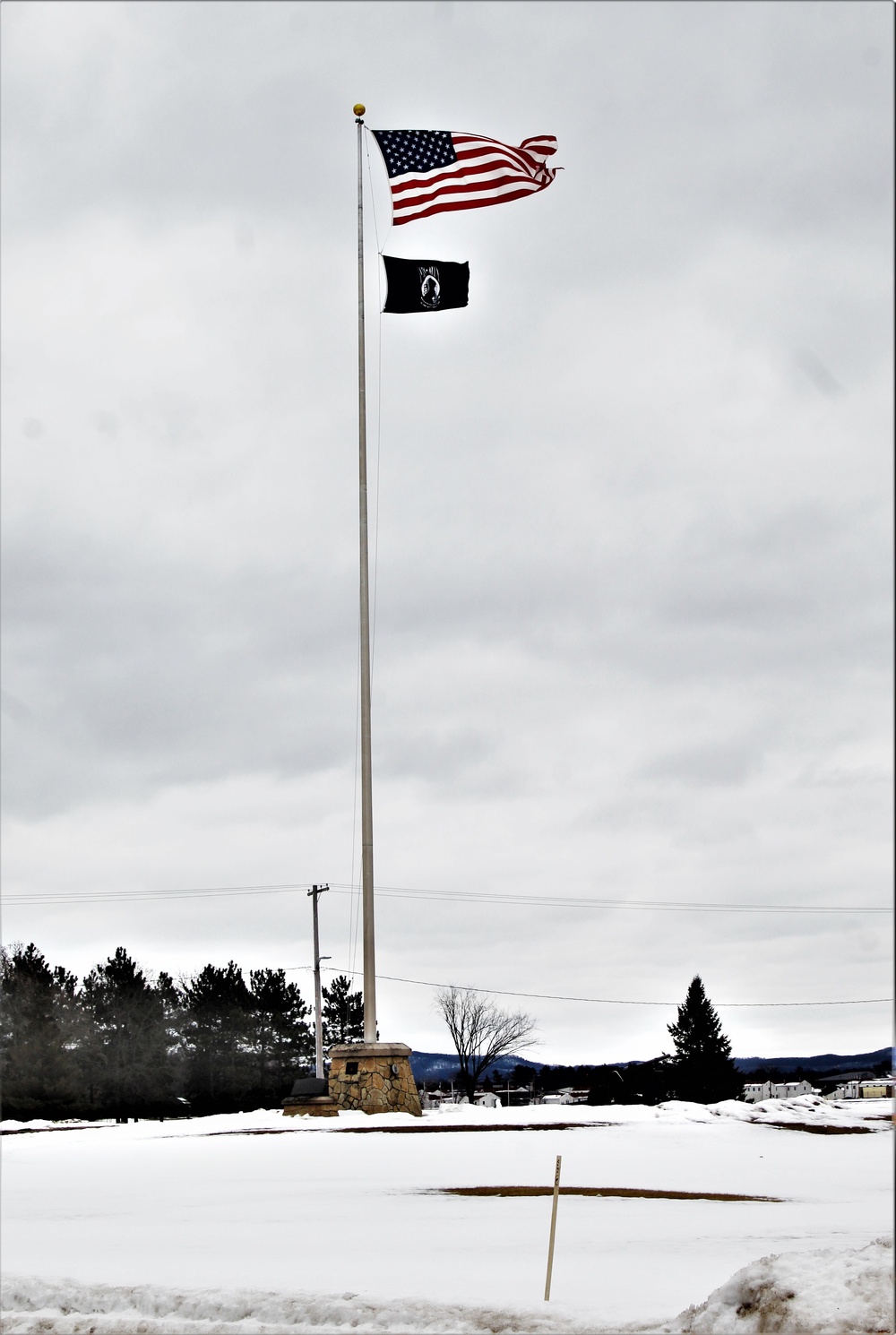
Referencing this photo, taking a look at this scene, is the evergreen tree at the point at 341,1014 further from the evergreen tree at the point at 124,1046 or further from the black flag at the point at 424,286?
the black flag at the point at 424,286

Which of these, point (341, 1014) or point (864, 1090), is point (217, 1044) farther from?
point (864, 1090)

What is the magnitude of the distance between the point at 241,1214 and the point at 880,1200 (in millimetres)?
6776

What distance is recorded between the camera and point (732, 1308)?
309 inches

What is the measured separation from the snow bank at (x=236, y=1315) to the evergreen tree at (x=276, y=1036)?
2502 inches

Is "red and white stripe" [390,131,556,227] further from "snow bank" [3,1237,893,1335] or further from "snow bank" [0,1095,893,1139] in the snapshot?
"snow bank" [3,1237,893,1335]

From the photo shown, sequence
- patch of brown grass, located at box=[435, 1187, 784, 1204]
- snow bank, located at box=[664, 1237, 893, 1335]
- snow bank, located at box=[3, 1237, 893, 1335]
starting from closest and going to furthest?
1. snow bank, located at box=[664, 1237, 893, 1335]
2. snow bank, located at box=[3, 1237, 893, 1335]
3. patch of brown grass, located at box=[435, 1187, 784, 1204]

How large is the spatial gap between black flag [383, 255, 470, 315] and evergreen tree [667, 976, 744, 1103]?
58.2 m

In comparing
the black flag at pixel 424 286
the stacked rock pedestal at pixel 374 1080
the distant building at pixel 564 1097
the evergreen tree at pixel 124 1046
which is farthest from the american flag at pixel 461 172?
the distant building at pixel 564 1097

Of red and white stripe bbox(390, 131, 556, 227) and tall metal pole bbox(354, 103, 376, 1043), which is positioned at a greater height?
red and white stripe bbox(390, 131, 556, 227)

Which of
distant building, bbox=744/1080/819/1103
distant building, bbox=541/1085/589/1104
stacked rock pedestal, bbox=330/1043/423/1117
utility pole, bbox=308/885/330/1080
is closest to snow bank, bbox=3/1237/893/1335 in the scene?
stacked rock pedestal, bbox=330/1043/423/1117

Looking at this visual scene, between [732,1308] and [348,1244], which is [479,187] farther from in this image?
[732,1308]

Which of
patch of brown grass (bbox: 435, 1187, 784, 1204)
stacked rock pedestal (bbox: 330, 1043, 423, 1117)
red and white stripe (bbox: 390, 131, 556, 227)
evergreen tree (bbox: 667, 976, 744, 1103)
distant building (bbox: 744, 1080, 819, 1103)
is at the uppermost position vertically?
red and white stripe (bbox: 390, 131, 556, 227)

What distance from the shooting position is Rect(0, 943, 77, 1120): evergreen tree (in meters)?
54.8

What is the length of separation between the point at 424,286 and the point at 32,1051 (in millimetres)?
40729
